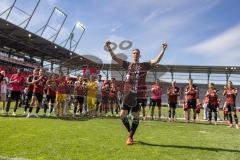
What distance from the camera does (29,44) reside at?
49.5 metres

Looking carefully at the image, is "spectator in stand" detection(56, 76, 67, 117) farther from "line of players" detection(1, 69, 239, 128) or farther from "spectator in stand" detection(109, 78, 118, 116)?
"spectator in stand" detection(109, 78, 118, 116)

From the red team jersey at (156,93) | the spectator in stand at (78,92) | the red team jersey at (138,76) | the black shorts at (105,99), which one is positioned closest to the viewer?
the red team jersey at (138,76)

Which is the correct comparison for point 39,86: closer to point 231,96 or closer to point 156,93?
point 156,93

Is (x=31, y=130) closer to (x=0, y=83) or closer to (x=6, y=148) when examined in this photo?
(x=6, y=148)

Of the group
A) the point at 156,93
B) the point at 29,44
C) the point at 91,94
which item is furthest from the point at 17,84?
the point at 29,44

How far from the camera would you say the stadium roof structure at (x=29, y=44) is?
142 ft

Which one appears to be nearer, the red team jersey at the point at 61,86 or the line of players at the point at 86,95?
the line of players at the point at 86,95

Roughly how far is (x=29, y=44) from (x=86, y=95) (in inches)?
1322

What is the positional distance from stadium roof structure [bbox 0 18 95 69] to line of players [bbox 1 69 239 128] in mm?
18909

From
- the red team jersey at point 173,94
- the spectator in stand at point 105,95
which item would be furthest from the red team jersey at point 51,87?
the red team jersey at point 173,94

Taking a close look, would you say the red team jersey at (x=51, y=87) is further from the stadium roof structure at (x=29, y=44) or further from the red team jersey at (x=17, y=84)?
the stadium roof structure at (x=29, y=44)

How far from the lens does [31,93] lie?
1559 cm

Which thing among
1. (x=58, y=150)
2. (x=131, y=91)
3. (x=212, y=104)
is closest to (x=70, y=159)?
(x=58, y=150)

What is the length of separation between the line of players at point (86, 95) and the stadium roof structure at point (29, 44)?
18.9 metres
